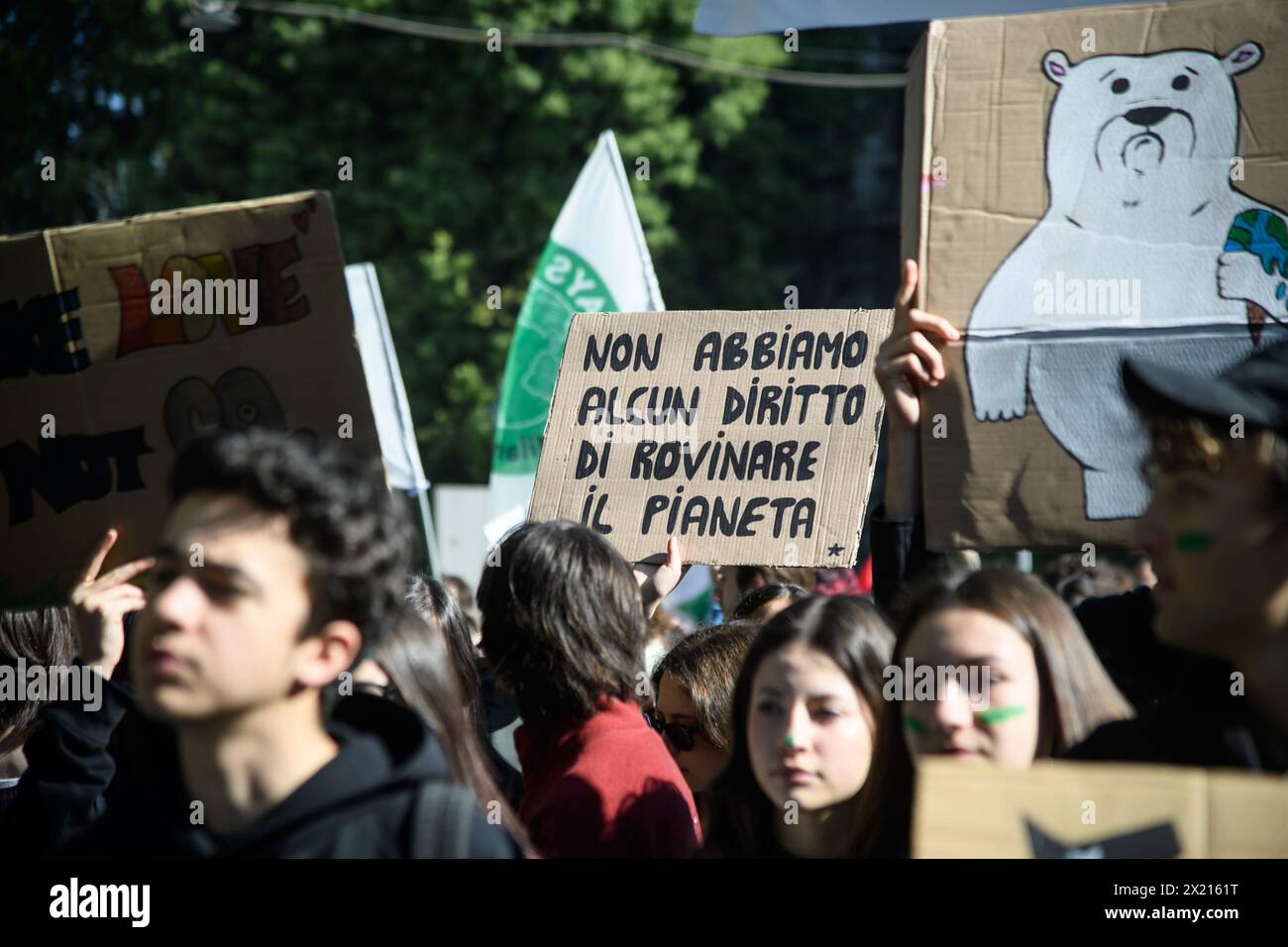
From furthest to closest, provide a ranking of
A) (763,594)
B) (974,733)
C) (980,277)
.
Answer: (763,594) < (980,277) < (974,733)

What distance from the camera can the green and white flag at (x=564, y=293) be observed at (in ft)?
22.8

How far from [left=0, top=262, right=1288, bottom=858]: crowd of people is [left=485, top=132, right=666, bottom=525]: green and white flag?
365 centimetres

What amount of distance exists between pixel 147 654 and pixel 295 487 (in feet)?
0.86

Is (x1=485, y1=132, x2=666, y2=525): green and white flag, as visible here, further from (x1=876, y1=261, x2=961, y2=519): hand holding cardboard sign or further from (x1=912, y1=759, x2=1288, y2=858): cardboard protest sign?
(x1=912, y1=759, x2=1288, y2=858): cardboard protest sign

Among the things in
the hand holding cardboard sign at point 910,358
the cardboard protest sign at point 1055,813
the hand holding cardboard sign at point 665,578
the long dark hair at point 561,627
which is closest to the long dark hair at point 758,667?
the long dark hair at point 561,627

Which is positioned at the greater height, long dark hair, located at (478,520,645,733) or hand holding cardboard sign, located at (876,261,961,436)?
hand holding cardboard sign, located at (876,261,961,436)

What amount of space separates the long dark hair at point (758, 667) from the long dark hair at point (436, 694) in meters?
0.36

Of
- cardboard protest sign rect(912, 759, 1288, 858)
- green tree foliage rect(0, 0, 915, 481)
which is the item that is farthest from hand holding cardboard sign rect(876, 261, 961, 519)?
green tree foliage rect(0, 0, 915, 481)

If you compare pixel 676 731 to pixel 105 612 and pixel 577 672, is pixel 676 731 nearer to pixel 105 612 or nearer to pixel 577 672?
pixel 577 672

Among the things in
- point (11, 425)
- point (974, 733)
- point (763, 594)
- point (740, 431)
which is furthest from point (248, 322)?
point (974, 733)

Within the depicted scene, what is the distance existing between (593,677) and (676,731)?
0.71m

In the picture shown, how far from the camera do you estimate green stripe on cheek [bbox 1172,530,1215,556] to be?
1.75m

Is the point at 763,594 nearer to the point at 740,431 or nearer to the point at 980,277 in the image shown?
the point at 740,431
